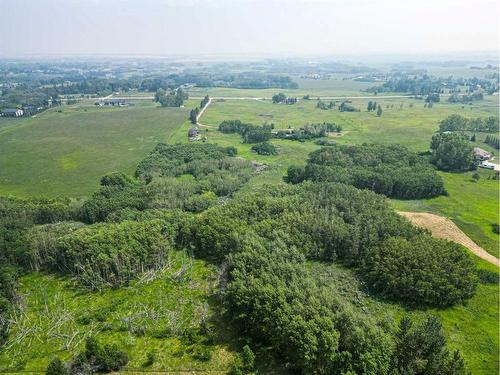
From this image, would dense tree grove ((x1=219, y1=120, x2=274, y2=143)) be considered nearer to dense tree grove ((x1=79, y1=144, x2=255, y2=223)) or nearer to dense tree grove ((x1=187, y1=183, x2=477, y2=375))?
dense tree grove ((x1=79, y1=144, x2=255, y2=223))

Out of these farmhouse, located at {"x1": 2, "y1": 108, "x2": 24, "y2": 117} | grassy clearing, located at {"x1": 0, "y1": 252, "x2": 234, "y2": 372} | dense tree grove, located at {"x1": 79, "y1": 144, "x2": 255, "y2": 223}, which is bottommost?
grassy clearing, located at {"x1": 0, "y1": 252, "x2": 234, "y2": 372}

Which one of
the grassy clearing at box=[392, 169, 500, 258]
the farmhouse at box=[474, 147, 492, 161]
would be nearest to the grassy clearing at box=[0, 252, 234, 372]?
the grassy clearing at box=[392, 169, 500, 258]

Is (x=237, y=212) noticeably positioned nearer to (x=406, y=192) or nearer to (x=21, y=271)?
(x=21, y=271)

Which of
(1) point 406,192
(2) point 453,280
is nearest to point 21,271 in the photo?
(2) point 453,280

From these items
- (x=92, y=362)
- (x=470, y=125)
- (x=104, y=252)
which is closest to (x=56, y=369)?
(x=92, y=362)

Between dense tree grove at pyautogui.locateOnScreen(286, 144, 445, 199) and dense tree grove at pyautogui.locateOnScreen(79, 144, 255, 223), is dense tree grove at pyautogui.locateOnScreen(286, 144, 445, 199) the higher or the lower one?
the higher one

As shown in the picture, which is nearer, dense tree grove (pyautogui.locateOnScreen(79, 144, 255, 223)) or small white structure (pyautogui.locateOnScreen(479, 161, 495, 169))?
dense tree grove (pyautogui.locateOnScreen(79, 144, 255, 223))
